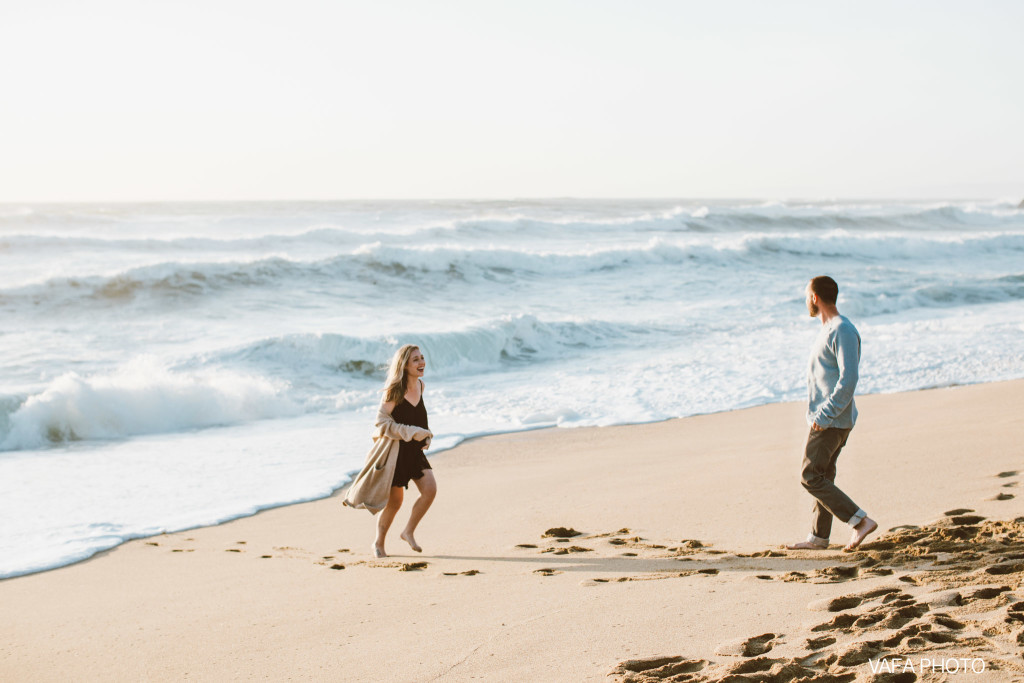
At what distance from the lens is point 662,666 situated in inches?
118

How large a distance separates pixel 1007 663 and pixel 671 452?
16.5 feet

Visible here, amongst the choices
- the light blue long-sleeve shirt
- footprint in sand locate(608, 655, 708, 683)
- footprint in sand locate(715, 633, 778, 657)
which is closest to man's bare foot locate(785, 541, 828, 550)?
the light blue long-sleeve shirt

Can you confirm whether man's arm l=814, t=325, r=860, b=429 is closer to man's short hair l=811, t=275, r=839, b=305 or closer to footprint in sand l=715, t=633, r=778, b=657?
man's short hair l=811, t=275, r=839, b=305

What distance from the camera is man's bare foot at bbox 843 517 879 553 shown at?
4.35 meters

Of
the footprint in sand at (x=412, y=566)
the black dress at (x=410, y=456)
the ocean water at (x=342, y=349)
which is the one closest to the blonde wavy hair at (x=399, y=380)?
the black dress at (x=410, y=456)

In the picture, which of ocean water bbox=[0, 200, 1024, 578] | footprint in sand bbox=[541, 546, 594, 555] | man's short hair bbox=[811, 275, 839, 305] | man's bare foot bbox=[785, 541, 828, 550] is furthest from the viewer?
ocean water bbox=[0, 200, 1024, 578]

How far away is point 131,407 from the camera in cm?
1016

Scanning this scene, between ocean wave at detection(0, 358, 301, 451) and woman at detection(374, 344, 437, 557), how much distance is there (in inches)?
225

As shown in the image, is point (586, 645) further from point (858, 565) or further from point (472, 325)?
point (472, 325)

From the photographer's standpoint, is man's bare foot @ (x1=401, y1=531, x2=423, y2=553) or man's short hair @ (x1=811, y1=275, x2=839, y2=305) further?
man's bare foot @ (x1=401, y1=531, x2=423, y2=553)

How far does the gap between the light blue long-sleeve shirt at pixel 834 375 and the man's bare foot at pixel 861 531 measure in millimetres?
499

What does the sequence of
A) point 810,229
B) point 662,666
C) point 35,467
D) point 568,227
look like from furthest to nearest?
point 810,229, point 568,227, point 35,467, point 662,666

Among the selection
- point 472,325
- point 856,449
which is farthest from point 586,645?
point 472,325

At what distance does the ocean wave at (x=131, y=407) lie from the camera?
956 centimetres
